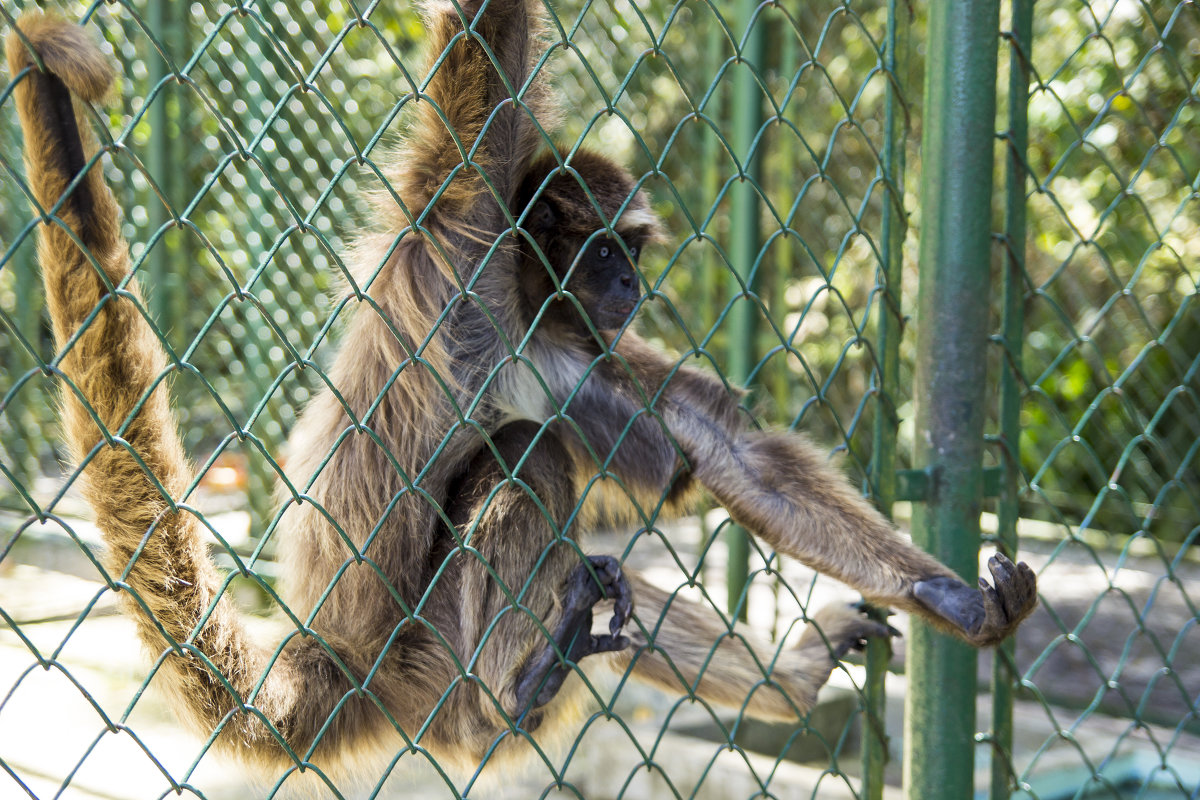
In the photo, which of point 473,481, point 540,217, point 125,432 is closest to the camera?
point 125,432

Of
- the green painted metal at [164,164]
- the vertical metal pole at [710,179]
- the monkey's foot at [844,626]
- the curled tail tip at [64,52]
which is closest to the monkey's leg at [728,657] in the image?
the monkey's foot at [844,626]

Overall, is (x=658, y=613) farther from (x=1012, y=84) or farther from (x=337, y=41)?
(x=337, y=41)

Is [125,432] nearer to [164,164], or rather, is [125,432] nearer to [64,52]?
[64,52]

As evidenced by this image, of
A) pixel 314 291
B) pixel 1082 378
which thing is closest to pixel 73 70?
pixel 314 291

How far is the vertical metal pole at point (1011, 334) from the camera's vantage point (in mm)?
3287

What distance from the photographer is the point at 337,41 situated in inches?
75.8

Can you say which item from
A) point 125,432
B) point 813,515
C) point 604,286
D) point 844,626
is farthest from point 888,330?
point 125,432

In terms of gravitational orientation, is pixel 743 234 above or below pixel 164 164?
below

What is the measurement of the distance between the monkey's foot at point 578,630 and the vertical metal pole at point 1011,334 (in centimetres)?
128

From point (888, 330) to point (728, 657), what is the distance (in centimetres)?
163

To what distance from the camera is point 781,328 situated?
6.75 meters

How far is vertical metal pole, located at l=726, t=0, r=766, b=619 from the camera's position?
593cm

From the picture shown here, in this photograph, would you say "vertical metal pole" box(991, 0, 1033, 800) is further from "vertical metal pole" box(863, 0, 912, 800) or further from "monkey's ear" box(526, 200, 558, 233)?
"monkey's ear" box(526, 200, 558, 233)

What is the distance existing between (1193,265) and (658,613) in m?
6.18
